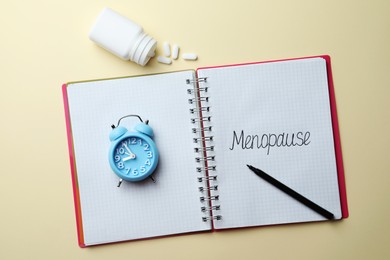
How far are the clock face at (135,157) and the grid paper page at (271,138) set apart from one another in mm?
162

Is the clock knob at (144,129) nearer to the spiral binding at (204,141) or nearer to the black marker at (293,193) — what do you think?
the spiral binding at (204,141)

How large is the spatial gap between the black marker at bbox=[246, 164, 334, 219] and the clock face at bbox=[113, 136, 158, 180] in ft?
0.80

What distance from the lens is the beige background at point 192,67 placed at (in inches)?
46.1

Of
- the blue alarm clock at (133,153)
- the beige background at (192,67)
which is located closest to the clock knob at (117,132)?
the blue alarm clock at (133,153)

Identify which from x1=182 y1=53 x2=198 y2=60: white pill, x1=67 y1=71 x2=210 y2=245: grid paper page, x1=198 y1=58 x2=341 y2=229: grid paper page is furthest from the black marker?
x1=182 y1=53 x2=198 y2=60: white pill

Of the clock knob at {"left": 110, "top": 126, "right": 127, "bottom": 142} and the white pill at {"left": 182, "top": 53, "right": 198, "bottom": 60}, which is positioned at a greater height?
the white pill at {"left": 182, "top": 53, "right": 198, "bottom": 60}

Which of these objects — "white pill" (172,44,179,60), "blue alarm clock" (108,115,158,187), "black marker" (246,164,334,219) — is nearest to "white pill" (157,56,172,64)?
"white pill" (172,44,179,60)

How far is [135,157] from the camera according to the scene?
113 centimetres

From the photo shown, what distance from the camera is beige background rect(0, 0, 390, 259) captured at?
1172 millimetres

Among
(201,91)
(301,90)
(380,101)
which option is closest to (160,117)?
(201,91)

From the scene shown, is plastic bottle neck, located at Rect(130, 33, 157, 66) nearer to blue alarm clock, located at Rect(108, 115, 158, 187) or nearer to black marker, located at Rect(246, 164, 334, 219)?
blue alarm clock, located at Rect(108, 115, 158, 187)

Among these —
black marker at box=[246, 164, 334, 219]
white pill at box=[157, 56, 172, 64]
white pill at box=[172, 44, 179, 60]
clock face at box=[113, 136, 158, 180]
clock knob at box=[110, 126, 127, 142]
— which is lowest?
black marker at box=[246, 164, 334, 219]

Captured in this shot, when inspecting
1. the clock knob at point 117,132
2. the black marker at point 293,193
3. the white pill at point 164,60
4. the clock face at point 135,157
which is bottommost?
the black marker at point 293,193

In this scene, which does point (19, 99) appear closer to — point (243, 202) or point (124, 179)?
point (124, 179)
